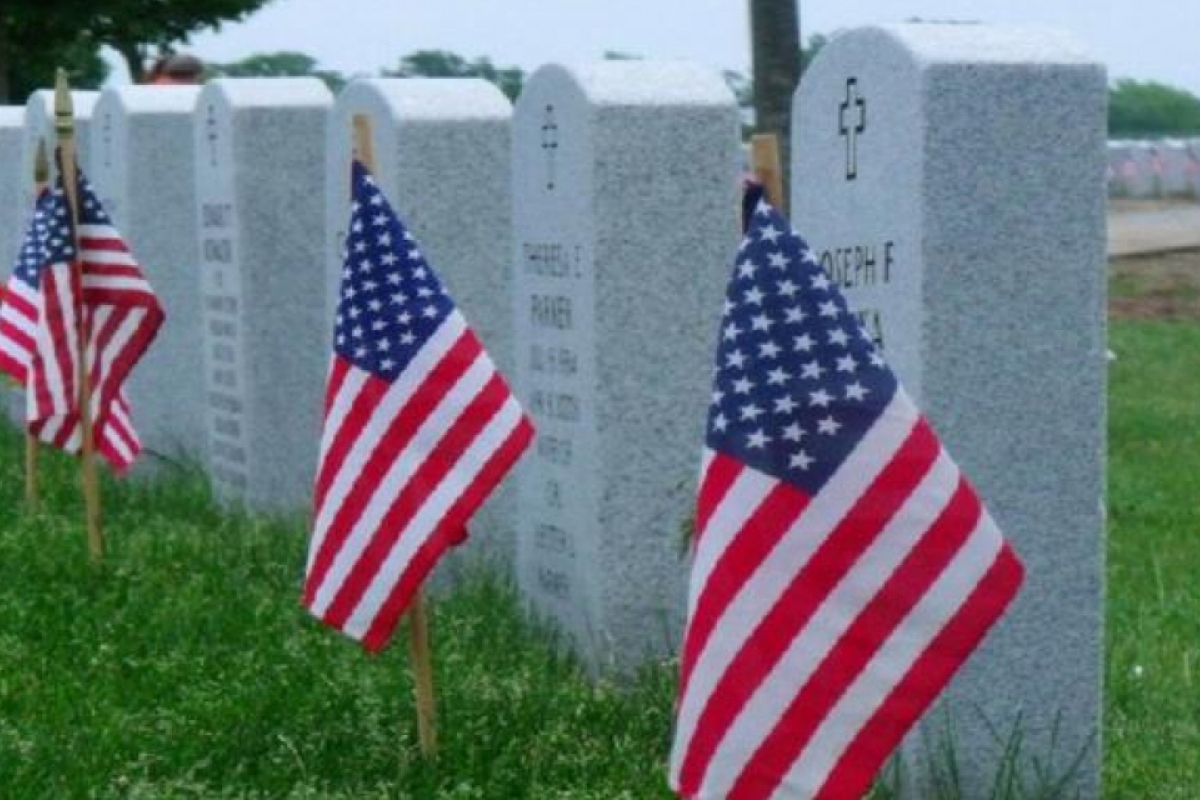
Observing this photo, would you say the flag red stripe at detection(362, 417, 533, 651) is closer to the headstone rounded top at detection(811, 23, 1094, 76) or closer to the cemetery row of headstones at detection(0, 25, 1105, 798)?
the cemetery row of headstones at detection(0, 25, 1105, 798)

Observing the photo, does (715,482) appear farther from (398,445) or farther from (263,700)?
(263,700)

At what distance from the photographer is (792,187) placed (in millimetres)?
8328

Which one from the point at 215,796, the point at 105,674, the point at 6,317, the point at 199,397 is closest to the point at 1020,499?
the point at 215,796

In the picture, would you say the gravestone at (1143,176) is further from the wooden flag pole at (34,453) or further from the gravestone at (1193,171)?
the wooden flag pole at (34,453)

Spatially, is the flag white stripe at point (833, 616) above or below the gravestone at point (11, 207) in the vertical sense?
above

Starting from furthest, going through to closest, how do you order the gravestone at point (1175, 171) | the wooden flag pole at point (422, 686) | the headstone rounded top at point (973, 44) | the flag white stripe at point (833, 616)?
the gravestone at point (1175, 171) → the wooden flag pole at point (422, 686) → the headstone rounded top at point (973, 44) → the flag white stripe at point (833, 616)

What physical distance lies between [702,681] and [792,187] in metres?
2.24

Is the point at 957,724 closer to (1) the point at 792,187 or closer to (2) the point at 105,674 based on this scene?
(1) the point at 792,187

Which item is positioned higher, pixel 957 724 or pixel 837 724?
pixel 837 724

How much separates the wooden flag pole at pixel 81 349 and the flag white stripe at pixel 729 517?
496cm

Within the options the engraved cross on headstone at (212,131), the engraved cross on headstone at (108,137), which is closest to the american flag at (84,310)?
the engraved cross on headstone at (212,131)

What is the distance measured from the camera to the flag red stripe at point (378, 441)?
8148mm

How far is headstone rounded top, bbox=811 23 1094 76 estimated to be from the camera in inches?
297

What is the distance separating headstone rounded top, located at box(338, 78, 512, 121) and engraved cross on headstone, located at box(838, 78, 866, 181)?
3.62m
